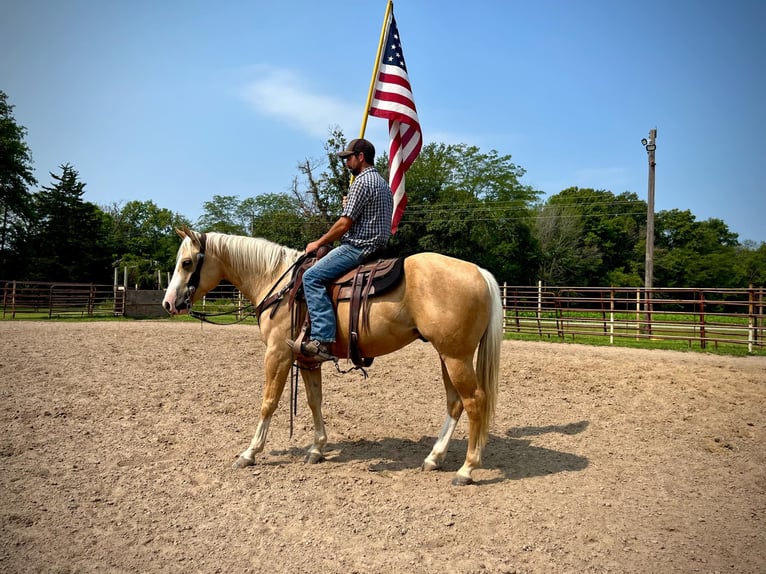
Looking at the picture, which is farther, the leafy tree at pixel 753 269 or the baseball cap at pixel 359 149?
the leafy tree at pixel 753 269

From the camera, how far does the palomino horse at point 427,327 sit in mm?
4387

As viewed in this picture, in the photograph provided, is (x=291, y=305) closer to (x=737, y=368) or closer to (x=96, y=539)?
(x=96, y=539)

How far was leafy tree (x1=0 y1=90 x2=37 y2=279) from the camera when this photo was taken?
123 feet

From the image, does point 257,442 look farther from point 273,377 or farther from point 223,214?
point 223,214

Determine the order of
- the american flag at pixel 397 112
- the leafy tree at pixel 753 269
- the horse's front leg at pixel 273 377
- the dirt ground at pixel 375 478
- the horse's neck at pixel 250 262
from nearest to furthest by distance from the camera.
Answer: the dirt ground at pixel 375 478, the horse's front leg at pixel 273 377, the horse's neck at pixel 250 262, the american flag at pixel 397 112, the leafy tree at pixel 753 269

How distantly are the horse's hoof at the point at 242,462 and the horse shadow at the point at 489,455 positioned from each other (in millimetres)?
545

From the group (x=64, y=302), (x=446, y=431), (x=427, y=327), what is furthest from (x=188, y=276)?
(x=64, y=302)

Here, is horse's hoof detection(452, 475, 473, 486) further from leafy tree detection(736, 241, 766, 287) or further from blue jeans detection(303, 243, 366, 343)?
leafy tree detection(736, 241, 766, 287)

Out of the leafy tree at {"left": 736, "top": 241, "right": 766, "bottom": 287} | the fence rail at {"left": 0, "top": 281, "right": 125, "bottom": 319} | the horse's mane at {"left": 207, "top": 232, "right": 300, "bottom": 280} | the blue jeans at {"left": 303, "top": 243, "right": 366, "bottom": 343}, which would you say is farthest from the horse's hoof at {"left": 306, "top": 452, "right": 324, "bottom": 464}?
the leafy tree at {"left": 736, "top": 241, "right": 766, "bottom": 287}

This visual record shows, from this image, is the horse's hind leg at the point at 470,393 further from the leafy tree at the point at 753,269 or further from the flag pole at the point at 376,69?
the leafy tree at the point at 753,269

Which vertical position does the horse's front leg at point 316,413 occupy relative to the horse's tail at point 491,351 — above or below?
below

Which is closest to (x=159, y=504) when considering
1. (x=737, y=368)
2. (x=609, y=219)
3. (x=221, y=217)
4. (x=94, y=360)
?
(x=94, y=360)

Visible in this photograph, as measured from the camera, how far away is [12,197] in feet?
126

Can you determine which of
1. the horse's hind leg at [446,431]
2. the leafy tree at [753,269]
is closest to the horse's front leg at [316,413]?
the horse's hind leg at [446,431]
